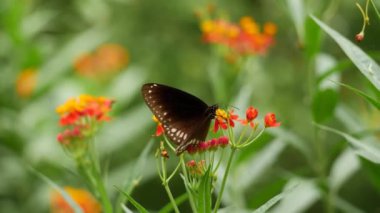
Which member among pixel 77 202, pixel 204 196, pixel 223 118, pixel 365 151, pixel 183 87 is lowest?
pixel 183 87

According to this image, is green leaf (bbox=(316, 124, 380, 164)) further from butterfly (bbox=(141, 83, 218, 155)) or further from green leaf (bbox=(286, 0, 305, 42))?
green leaf (bbox=(286, 0, 305, 42))

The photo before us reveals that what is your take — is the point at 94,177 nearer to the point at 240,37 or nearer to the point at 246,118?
the point at 246,118

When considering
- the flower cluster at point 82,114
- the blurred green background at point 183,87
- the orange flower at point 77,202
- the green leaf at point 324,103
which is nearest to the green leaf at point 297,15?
the blurred green background at point 183,87

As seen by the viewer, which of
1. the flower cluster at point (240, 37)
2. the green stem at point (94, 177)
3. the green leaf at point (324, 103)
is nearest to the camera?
the green stem at point (94, 177)

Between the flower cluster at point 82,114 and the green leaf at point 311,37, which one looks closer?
the flower cluster at point 82,114

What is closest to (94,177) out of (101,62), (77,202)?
(77,202)

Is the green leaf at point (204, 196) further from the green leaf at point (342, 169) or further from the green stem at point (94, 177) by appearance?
the green leaf at point (342, 169)

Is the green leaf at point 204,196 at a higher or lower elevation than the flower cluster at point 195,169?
lower
